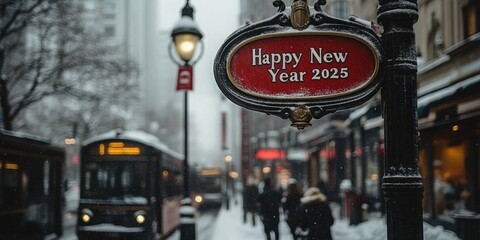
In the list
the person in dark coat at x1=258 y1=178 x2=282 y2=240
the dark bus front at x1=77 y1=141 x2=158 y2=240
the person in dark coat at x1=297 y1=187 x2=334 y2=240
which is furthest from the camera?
the dark bus front at x1=77 y1=141 x2=158 y2=240

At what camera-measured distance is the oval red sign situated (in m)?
3.96

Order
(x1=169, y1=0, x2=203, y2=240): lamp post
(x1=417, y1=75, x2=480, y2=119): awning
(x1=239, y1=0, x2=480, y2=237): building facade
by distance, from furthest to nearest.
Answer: (x1=239, y1=0, x2=480, y2=237): building facade < (x1=417, y1=75, x2=480, y2=119): awning < (x1=169, y1=0, x2=203, y2=240): lamp post

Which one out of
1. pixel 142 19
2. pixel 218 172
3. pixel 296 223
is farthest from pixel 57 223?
pixel 142 19

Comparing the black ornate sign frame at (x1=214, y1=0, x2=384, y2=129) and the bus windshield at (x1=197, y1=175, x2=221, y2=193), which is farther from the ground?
the black ornate sign frame at (x1=214, y1=0, x2=384, y2=129)

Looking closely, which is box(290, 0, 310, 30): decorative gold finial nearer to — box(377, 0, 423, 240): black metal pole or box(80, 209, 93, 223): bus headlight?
box(377, 0, 423, 240): black metal pole

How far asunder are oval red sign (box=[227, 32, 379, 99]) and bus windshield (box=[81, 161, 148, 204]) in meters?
12.8

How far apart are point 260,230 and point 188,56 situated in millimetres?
10833

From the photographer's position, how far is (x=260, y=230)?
70.6ft

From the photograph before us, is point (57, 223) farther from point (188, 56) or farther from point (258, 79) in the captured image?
point (258, 79)

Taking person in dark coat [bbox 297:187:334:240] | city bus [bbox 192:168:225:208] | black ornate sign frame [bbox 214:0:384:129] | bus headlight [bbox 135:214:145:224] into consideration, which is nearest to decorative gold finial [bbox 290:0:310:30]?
black ornate sign frame [bbox 214:0:384:129]

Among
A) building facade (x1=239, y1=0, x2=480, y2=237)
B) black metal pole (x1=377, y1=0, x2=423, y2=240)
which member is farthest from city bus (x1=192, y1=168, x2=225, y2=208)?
black metal pole (x1=377, y1=0, x2=423, y2=240)

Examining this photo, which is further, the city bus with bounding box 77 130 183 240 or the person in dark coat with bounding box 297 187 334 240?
the city bus with bounding box 77 130 183 240

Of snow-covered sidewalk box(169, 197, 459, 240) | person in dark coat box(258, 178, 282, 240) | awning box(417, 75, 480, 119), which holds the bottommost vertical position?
snow-covered sidewalk box(169, 197, 459, 240)

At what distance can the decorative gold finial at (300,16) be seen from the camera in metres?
4.00
